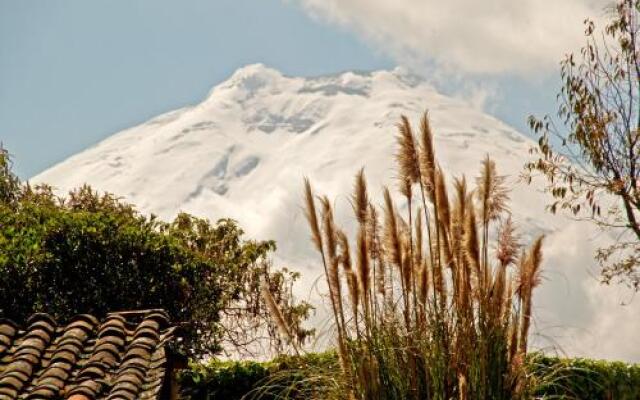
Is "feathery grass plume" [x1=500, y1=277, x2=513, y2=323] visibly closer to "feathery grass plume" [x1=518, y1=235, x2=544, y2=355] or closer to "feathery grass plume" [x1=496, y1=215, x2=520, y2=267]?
"feathery grass plume" [x1=518, y1=235, x2=544, y2=355]

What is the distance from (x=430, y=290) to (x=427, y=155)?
41.3 inches

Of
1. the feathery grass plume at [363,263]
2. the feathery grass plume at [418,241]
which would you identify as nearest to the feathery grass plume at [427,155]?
the feathery grass plume at [418,241]

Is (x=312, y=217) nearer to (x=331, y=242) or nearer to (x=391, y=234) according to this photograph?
(x=331, y=242)

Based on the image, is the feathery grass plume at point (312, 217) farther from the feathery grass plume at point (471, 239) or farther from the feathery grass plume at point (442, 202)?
the feathery grass plume at point (471, 239)

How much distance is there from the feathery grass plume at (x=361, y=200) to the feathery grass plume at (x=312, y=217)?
1.21 ft

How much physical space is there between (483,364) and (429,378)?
42 centimetres

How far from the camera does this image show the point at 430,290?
8.13 metres

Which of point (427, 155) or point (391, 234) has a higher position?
point (427, 155)

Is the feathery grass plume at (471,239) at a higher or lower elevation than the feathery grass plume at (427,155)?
lower

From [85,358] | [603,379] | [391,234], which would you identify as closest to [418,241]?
[391,234]

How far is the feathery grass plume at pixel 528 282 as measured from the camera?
25.9 feet

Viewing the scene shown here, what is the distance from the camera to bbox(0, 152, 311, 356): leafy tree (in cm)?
1572

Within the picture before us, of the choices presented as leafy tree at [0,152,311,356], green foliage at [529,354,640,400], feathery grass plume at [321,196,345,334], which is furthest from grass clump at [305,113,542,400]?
leafy tree at [0,152,311,356]

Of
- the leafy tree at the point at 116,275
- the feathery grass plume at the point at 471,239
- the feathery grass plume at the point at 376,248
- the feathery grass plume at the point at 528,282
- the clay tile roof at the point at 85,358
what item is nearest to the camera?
the clay tile roof at the point at 85,358
